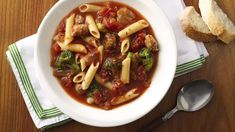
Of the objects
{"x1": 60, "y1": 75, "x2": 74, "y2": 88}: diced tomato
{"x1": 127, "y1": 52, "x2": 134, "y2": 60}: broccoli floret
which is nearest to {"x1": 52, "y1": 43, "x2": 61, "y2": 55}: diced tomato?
{"x1": 60, "y1": 75, "x2": 74, "y2": 88}: diced tomato

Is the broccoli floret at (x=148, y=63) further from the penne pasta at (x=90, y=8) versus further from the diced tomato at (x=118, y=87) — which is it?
the penne pasta at (x=90, y=8)

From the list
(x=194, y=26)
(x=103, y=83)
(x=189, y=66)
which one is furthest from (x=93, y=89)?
(x=194, y=26)

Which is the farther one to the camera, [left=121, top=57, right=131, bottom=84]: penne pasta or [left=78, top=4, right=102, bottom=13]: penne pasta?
[left=78, top=4, right=102, bottom=13]: penne pasta

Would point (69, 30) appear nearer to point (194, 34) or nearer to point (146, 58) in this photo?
point (146, 58)

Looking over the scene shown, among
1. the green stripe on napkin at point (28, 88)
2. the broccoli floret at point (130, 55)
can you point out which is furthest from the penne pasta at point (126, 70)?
the green stripe on napkin at point (28, 88)

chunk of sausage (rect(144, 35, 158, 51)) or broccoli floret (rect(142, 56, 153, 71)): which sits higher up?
chunk of sausage (rect(144, 35, 158, 51))

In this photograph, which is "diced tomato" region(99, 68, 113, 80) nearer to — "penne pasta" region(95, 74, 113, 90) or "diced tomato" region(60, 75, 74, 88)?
"penne pasta" region(95, 74, 113, 90)
